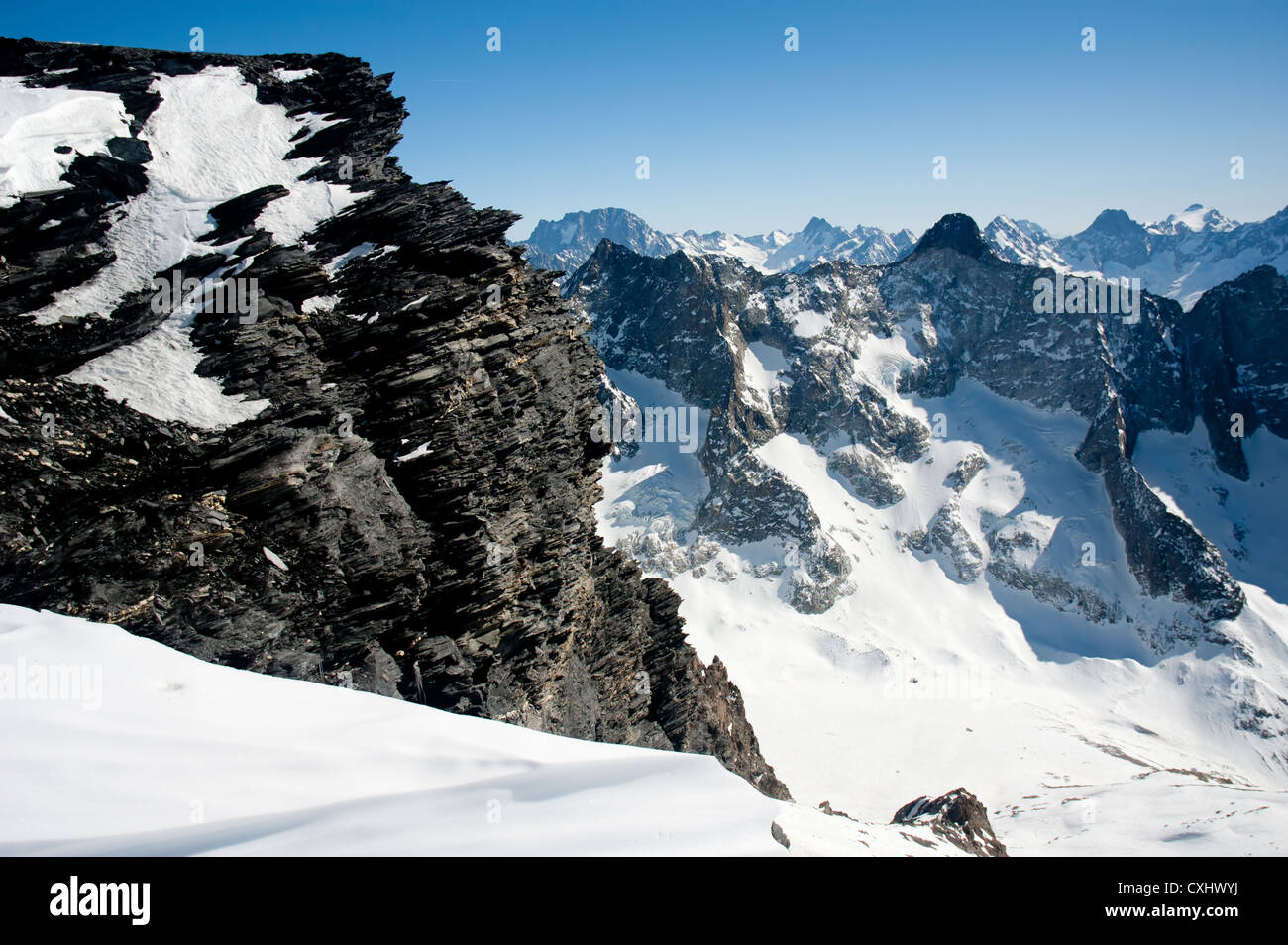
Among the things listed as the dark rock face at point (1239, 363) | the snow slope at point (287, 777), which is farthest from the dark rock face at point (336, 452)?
the dark rock face at point (1239, 363)

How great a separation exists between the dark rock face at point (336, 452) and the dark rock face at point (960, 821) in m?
31.9

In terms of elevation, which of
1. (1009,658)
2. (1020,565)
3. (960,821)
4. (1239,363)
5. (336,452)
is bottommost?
(1009,658)

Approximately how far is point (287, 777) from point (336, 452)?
1334 centimetres

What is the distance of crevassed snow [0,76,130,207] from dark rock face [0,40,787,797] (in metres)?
0.70

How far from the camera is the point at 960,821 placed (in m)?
56.6

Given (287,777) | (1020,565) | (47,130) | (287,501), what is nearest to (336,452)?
(287,501)

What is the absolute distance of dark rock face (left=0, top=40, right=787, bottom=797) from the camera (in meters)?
17.3

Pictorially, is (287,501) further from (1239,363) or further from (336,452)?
(1239,363)

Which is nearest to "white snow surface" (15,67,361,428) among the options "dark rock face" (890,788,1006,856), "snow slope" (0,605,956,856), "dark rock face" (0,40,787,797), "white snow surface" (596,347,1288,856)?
"dark rock face" (0,40,787,797)

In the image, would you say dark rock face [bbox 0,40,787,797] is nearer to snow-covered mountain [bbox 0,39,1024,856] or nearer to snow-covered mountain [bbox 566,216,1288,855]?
snow-covered mountain [bbox 0,39,1024,856]

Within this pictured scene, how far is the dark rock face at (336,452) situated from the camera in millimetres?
17297

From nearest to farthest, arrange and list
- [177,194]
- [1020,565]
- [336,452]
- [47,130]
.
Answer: [336,452], [47,130], [177,194], [1020,565]
